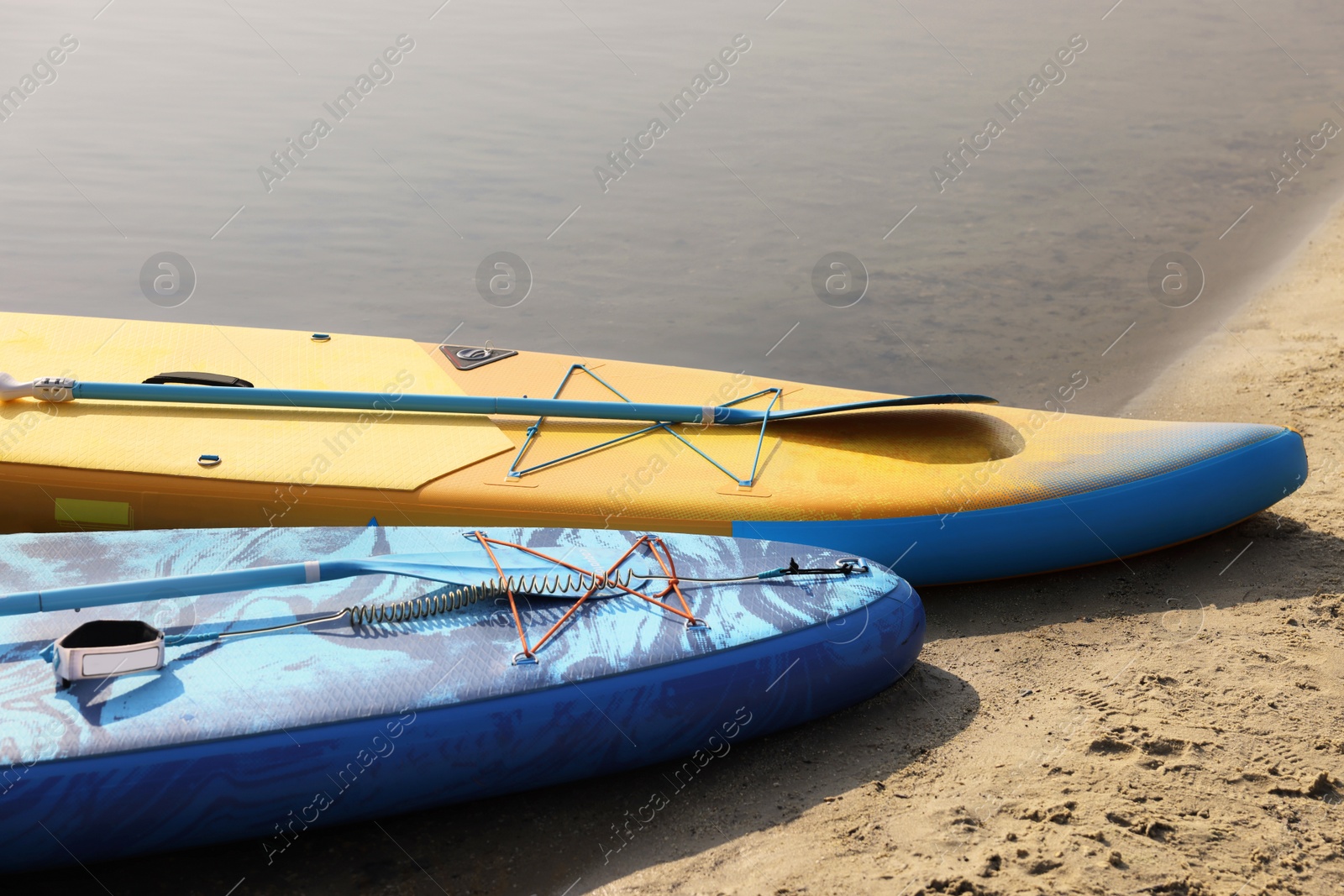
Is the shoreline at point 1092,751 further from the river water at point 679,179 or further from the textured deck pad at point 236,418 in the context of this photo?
the river water at point 679,179

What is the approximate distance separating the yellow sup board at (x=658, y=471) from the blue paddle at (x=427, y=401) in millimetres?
46

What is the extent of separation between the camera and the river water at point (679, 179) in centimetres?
627

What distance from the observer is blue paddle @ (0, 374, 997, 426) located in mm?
4023

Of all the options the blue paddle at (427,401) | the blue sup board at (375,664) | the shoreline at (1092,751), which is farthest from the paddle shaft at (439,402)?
the shoreline at (1092,751)

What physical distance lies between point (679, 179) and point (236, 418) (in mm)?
Result: 4524

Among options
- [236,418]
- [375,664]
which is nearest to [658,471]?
[375,664]

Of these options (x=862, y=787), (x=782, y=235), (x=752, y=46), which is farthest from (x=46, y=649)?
(x=752, y=46)

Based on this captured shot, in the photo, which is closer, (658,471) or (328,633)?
(328,633)

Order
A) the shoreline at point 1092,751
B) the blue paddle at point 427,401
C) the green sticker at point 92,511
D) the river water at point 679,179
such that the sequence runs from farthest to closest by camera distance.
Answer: the river water at point 679,179, the blue paddle at point 427,401, the green sticker at point 92,511, the shoreline at point 1092,751

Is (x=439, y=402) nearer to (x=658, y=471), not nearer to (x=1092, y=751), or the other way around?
(x=658, y=471)

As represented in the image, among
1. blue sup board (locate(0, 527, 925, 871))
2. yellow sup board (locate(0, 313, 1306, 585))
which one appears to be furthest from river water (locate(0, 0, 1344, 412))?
blue sup board (locate(0, 527, 925, 871))

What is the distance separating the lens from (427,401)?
13.5 feet

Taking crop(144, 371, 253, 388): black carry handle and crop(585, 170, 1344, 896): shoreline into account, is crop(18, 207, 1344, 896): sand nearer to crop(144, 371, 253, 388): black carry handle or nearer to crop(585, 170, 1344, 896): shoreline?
crop(585, 170, 1344, 896): shoreline

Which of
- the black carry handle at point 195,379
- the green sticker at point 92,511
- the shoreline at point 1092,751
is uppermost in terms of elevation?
the black carry handle at point 195,379
